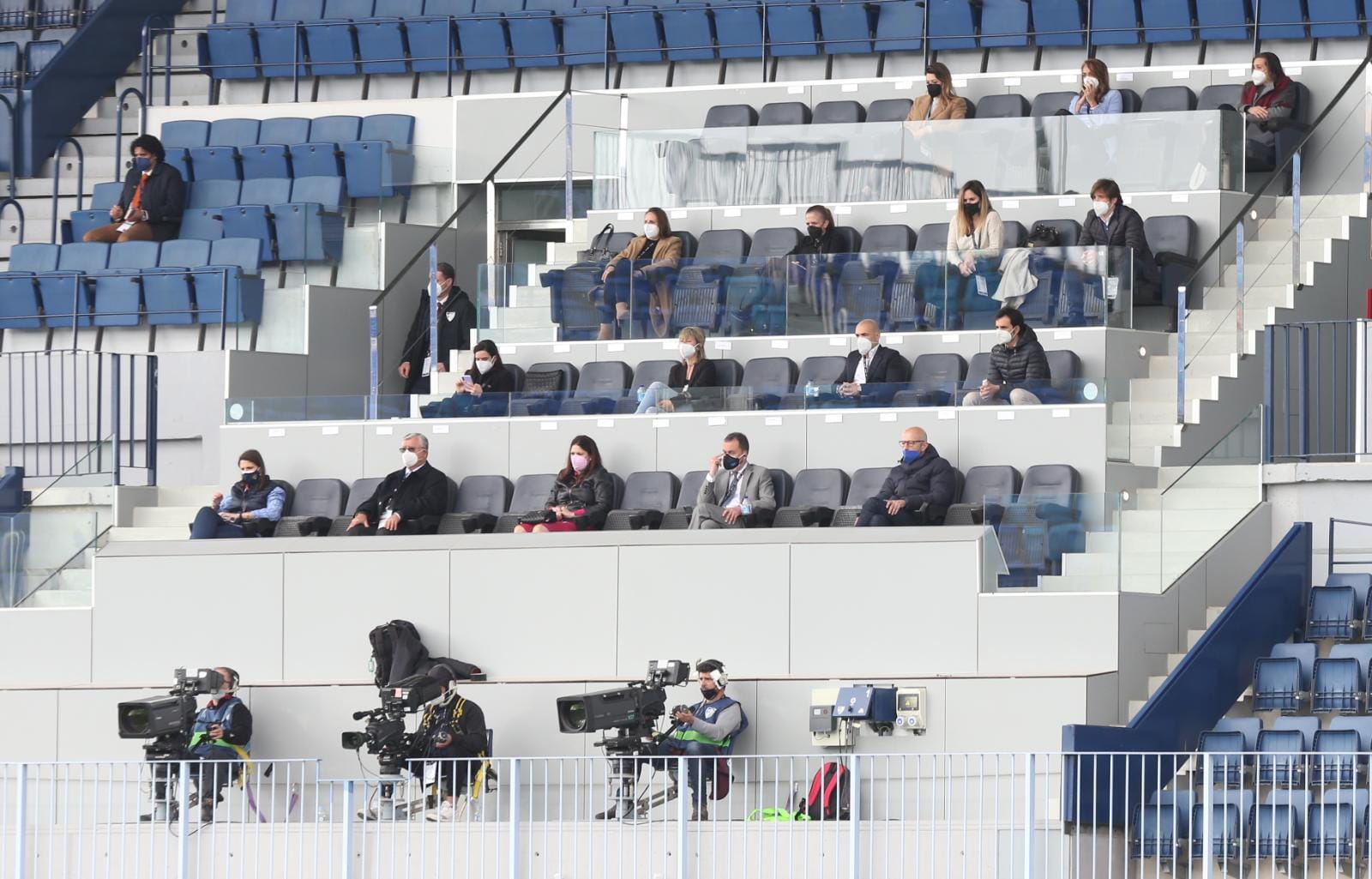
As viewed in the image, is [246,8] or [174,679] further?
[246,8]

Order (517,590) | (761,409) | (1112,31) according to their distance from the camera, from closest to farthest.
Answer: (517,590) → (761,409) → (1112,31)

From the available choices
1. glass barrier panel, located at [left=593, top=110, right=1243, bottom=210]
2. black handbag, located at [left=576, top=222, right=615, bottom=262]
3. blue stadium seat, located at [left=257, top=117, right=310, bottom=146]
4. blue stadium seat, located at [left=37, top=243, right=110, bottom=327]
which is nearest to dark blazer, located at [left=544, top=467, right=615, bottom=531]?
black handbag, located at [left=576, top=222, right=615, bottom=262]

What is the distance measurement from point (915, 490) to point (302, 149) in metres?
8.16

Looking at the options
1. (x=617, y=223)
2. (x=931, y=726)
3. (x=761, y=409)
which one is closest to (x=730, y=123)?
(x=617, y=223)

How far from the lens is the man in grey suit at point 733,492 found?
15.8 m

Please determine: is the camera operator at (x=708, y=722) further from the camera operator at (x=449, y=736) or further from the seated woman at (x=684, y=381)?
the seated woman at (x=684, y=381)

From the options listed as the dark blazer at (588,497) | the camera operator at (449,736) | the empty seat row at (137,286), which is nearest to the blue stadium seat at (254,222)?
the empty seat row at (137,286)

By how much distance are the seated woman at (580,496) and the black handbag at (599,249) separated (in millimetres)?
2907

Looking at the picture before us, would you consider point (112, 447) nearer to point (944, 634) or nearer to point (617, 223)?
point (617, 223)

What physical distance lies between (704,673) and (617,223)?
6.64 metres

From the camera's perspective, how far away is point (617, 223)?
20.3 meters

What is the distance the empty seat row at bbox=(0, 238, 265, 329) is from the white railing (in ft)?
21.3

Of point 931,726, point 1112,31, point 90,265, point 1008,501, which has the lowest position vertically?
point 931,726

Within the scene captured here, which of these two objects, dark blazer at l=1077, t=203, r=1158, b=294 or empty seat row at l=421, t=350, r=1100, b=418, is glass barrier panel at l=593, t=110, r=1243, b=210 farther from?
empty seat row at l=421, t=350, r=1100, b=418
